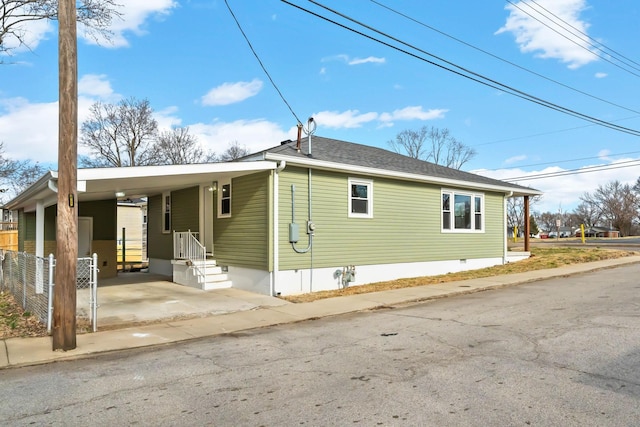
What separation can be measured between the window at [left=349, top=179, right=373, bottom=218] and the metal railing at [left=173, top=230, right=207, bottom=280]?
4559 millimetres

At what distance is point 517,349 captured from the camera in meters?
6.12

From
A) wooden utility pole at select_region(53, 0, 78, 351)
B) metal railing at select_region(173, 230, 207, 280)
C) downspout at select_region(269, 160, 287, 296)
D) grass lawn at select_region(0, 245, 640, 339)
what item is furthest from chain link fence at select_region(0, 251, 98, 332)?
downspout at select_region(269, 160, 287, 296)

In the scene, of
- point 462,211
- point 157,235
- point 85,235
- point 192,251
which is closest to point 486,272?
point 462,211

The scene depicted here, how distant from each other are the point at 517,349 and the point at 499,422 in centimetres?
262

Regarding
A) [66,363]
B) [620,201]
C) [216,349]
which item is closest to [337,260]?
[216,349]

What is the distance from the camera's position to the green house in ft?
38.3

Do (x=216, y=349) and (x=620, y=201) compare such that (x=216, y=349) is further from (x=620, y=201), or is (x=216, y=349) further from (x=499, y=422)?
(x=620, y=201)

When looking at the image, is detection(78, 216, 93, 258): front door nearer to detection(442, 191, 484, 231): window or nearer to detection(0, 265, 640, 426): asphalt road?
detection(0, 265, 640, 426): asphalt road

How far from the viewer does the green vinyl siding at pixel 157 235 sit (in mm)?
17062

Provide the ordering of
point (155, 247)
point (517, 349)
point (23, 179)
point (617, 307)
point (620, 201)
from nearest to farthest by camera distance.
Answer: point (517, 349) < point (617, 307) < point (155, 247) < point (23, 179) < point (620, 201)

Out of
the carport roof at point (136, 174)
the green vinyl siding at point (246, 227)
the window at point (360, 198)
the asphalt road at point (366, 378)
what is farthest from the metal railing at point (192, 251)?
the asphalt road at point (366, 378)

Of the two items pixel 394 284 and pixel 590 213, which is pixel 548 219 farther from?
pixel 394 284

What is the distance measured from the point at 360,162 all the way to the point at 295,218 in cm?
306

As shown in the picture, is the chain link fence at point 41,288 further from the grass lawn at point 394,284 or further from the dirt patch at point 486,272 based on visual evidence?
the dirt patch at point 486,272
